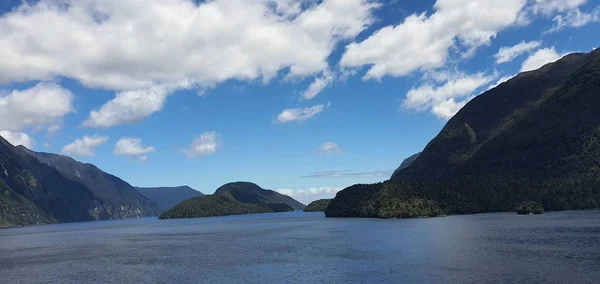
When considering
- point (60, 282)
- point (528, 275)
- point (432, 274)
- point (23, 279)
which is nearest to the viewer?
point (528, 275)

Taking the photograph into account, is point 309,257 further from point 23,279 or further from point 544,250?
point 23,279

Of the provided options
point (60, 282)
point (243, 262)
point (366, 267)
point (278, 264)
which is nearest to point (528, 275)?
point (366, 267)

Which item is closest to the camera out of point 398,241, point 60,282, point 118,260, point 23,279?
point 60,282

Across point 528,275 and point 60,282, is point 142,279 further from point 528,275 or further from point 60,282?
point 528,275

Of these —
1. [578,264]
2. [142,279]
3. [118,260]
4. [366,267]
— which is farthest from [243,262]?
[578,264]

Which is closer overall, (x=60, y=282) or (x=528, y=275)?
(x=528, y=275)

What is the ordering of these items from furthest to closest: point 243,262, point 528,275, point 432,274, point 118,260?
point 118,260 → point 243,262 → point 432,274 → point 528,275

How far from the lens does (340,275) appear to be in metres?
107

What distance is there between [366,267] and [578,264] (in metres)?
47.6

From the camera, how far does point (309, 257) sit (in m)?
143

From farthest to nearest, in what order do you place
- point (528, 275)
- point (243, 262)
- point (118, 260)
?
point (118, 260), point (243, 262), point (528, 275)

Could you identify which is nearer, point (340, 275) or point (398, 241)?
point (340, 275)

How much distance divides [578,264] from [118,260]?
453 feet

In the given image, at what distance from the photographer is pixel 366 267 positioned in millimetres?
115875
